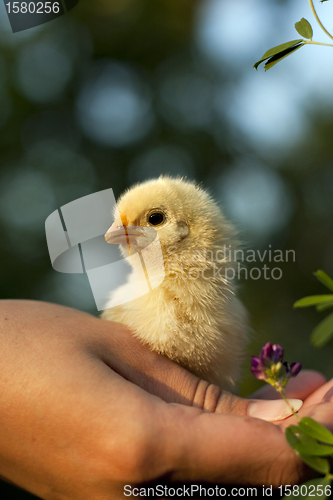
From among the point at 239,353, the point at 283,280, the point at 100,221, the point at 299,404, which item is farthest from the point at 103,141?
the point at 299,404

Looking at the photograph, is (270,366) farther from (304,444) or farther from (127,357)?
(127,357)

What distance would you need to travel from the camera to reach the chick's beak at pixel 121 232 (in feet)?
3.84

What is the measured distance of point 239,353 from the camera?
1.12 meters

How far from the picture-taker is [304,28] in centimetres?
71

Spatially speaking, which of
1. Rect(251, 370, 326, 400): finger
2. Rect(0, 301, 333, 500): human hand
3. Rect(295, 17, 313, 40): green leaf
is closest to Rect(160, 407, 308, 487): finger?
Rect(0, 301, 333, 500): human hand

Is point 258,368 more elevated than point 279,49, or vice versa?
point 279,49

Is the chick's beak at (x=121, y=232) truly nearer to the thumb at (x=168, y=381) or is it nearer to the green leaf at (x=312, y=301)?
the thumb at (x=168, y=381)

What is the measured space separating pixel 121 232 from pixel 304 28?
2.49 feet

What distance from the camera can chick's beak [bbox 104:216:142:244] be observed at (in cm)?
117

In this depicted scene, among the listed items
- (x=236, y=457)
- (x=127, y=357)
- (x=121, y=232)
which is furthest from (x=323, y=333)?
(x=121, y=232)

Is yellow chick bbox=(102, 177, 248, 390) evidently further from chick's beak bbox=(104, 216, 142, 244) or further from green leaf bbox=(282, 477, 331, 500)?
green leaf bbox=(282, 477, 331, 500)

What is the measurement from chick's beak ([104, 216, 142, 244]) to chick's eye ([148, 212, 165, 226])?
0.19ft

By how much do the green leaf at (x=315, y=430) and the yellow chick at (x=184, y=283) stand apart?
1.45ft

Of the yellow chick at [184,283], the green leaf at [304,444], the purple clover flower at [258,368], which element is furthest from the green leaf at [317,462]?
the yellow chick at [184,283]
